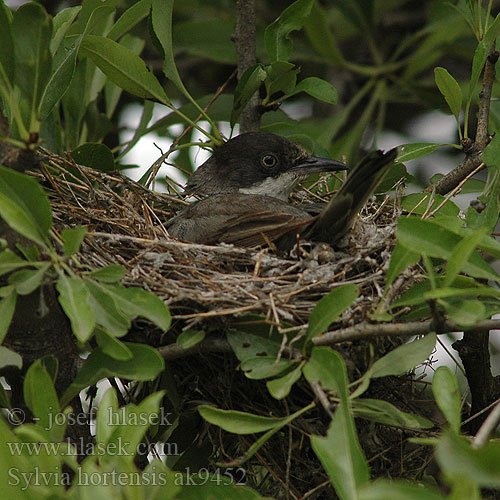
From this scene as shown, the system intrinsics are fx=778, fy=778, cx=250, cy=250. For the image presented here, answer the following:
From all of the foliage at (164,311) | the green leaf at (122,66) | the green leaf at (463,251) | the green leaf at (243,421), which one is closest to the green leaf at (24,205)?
the foliage at (164,311)

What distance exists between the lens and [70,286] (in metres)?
2.39

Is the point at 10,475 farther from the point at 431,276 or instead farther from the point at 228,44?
the point at 228,44

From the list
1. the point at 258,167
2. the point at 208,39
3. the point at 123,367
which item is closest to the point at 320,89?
the point at 258,167

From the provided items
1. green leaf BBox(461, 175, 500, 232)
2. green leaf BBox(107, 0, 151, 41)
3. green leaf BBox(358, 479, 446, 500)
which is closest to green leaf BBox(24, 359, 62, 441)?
green leaf BBox(358, 479, 446, 500)

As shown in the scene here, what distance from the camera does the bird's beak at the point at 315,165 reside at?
180 inches

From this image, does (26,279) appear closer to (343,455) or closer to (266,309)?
(266,309)

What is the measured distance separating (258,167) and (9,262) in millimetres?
2651

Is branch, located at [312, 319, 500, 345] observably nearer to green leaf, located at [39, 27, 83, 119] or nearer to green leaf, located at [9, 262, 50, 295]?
green leaf, located at [9, 262, 50, 295]

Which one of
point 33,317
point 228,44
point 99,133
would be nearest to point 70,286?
point 33,317

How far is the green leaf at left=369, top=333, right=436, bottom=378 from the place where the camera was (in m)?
2.65

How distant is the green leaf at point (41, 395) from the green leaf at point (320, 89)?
2182mm

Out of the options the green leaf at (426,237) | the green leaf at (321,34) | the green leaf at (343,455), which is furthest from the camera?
the green leaf at (321,34)

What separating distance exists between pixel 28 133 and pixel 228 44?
3217 millimetres

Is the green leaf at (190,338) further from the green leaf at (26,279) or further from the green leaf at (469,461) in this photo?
the green leaf at (469,461)
